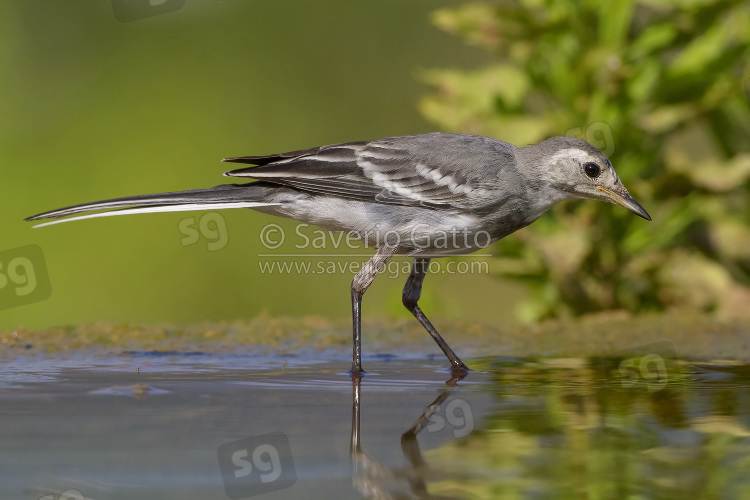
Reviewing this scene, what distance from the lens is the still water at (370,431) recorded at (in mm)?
2381

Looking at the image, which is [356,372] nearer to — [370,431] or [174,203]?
[370,431]

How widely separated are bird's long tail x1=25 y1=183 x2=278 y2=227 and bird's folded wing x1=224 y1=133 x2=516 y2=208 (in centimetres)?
15

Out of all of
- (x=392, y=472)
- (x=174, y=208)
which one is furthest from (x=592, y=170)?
(x=392, y=472)

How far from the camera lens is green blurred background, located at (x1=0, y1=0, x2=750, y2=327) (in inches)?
283

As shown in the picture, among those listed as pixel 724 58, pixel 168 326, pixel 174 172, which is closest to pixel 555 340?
pixel 168 326

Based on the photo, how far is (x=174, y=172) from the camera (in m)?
9.77

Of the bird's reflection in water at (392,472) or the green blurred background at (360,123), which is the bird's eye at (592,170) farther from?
the bird's reflection in water at (392,472)

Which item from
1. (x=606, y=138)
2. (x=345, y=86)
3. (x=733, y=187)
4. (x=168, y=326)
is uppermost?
(x=345, y=86)

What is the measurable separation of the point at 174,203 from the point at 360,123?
580cm

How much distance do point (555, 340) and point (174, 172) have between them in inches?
211

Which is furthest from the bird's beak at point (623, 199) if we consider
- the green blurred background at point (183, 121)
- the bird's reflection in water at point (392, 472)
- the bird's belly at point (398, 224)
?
the bird's reflection in water at point (392, 472)

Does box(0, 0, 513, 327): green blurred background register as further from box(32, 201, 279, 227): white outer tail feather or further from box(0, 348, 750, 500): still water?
box(0, 348, 750, 500): still water

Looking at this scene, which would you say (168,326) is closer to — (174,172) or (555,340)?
(555,340)

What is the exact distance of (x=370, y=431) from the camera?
3.10 metres
